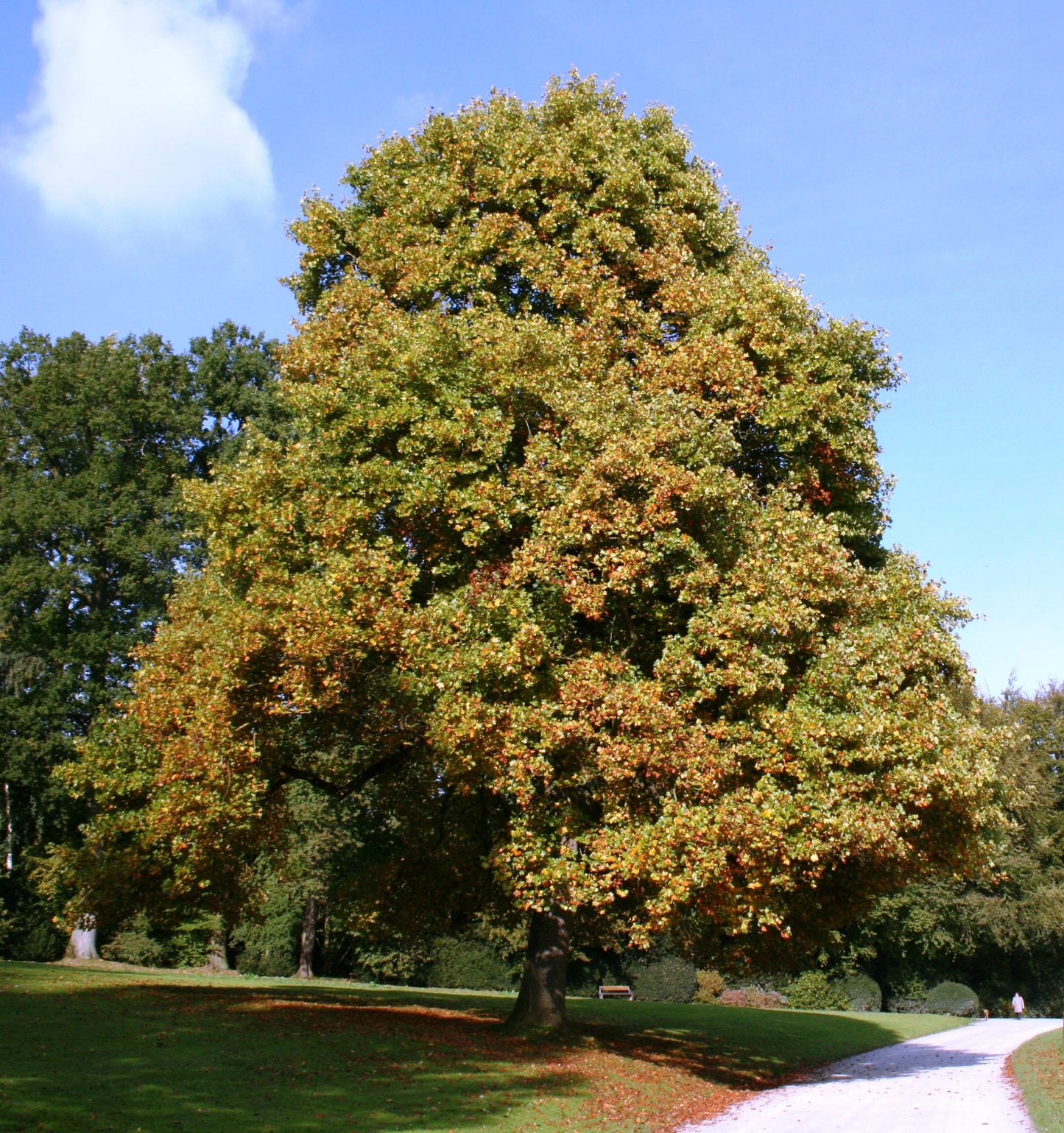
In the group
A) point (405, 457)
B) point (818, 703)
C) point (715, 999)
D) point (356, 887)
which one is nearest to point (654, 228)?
point (405, 457)

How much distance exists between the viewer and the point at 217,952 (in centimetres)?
3697

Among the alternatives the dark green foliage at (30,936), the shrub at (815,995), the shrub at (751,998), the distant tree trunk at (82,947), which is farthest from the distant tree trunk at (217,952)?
the shrub at (815,995)

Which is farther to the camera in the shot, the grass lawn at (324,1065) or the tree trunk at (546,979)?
the tree trunk at (546,979)

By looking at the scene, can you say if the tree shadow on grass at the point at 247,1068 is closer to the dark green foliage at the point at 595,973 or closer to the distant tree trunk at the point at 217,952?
the distant tree trunk at the point at 217,952

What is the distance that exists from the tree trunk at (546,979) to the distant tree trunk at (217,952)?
22.4 metres

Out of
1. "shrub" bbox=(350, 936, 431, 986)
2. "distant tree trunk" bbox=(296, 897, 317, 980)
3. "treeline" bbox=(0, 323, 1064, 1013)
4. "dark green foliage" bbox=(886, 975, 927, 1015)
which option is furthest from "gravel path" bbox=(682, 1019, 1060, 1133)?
"dark green foliage" bbox=(886, 975, 927, 1015)

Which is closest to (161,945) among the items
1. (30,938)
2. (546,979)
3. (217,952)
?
(217,952)

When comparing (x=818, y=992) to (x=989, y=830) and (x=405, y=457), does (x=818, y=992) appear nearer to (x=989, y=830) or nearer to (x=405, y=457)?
(x=989, y=830)

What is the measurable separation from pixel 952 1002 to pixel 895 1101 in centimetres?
3453

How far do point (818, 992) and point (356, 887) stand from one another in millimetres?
29167

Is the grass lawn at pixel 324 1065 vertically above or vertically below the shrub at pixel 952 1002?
above

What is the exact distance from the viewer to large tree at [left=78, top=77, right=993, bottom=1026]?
1358cm

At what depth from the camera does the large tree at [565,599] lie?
44.5 ft

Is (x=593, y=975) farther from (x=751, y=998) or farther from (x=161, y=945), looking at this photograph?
(x=161, y=945)
